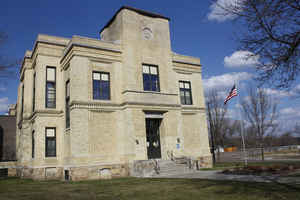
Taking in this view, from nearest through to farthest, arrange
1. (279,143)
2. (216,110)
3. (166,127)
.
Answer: (166,127)
(216,110)
(279,143)

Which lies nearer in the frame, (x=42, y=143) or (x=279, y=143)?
(x=42, y=143)

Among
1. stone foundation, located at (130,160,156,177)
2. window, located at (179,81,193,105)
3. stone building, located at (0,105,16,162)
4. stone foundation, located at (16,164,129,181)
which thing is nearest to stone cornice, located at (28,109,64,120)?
stone foundation, located at (16,164,129,181)

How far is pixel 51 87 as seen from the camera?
91.7 ft

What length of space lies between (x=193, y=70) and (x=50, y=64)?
15.7 m

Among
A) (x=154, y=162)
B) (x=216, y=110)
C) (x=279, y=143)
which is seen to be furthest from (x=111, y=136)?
(x=279, y=143)

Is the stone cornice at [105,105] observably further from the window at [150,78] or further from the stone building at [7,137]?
the stone building at [7,137]

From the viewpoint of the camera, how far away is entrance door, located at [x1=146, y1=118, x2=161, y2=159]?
996 inches

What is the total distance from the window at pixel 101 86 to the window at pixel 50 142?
645 cm

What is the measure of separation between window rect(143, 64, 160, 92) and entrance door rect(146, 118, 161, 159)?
10.5ft

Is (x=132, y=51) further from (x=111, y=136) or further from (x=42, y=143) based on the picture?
(x=42, y=143)

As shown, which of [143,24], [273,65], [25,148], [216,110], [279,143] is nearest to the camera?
[273,65]

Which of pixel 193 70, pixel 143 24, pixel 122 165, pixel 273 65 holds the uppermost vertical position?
pixel 143 24

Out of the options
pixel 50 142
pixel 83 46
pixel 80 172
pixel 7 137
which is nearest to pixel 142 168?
pixel 80 172

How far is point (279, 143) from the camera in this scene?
7750cm
